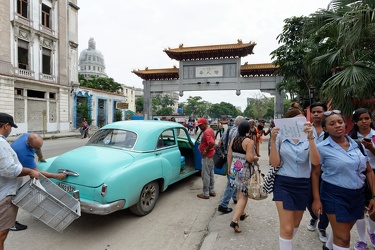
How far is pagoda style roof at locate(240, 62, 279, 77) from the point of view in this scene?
68.8ft

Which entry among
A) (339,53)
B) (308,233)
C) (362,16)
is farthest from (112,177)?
(339,53)

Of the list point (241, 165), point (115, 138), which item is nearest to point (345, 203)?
point (241, 165)

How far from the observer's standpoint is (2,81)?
55.3 feet

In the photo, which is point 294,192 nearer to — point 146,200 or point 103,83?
point 146,200

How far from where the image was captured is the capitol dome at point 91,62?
83.3m

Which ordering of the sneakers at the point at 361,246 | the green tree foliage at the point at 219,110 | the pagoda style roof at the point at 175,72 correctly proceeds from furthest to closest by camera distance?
the green tree foliage at the point at 219,110 → the pagoda style roof at the point at 175,72 → the sneakers at the point at 361,246

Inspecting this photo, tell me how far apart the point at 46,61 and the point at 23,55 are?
6.96 ft

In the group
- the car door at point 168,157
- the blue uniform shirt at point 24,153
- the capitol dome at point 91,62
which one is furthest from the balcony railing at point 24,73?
the capitol dome at point 91,62

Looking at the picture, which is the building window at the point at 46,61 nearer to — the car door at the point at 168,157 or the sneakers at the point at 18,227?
the car door at the point at 168,157

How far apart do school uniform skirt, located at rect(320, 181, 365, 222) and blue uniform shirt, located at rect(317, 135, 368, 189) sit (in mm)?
56

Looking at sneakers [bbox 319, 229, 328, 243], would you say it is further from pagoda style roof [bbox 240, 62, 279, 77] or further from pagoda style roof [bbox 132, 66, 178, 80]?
pagoda style roof [bbox 132, 66, 178, 80]

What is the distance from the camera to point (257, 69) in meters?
21.3

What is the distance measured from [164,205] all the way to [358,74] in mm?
4707

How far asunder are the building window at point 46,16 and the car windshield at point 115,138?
22.5m
